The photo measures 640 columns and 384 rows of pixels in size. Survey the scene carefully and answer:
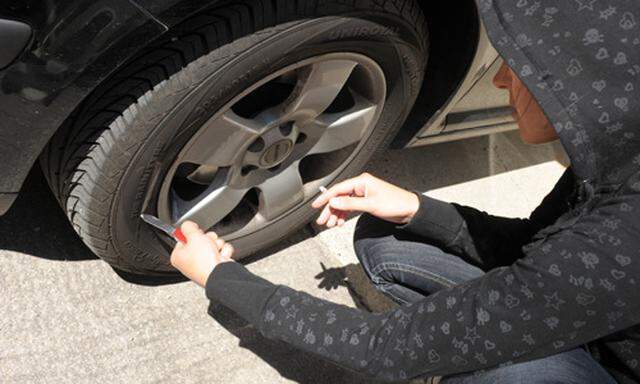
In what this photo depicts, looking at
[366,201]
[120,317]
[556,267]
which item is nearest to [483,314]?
[556,267]

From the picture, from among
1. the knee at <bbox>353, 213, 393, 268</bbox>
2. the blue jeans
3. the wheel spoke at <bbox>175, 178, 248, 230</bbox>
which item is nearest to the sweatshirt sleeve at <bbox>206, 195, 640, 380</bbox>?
the blue jeans

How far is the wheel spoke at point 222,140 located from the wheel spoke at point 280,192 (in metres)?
0.24

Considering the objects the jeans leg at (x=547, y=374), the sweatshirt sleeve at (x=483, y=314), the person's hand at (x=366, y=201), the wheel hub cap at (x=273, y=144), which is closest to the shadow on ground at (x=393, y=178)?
the wheel hub cap at (x=273, y=144)

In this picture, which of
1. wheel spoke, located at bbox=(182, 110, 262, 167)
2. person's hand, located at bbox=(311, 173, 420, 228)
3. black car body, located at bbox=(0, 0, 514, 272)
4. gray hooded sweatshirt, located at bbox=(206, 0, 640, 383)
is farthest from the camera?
person's hand, located at bbox=(311, 173, 420, 228)

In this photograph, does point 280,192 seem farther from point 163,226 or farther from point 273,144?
point 163,226

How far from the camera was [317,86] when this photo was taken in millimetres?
1686

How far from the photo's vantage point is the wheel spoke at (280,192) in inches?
76.2

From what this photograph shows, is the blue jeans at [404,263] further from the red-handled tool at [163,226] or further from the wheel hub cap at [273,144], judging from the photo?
the red-handled tool at [163,226]

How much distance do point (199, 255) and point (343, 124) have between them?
25.1 inches

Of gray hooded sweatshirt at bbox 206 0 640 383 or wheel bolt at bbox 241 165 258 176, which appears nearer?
gray hooded sweatshirt at bbox 206 0 640 383

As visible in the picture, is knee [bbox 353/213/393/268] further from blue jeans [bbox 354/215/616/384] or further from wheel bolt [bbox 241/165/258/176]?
wheel bolt [bbox 241/165/258/176]

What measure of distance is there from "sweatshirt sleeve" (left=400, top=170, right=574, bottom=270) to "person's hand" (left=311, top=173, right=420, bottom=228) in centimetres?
3

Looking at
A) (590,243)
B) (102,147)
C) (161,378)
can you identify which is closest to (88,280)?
(161,378)

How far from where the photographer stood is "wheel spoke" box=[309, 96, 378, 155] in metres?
1.91
